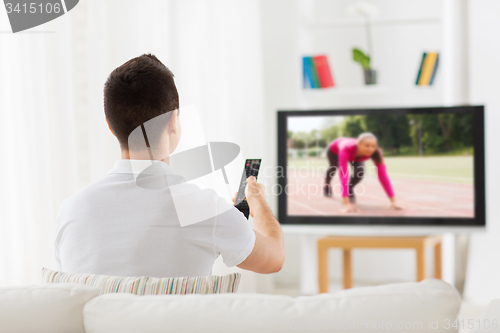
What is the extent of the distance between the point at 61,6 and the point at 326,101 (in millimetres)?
1819

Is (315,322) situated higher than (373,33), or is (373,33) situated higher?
(373,33)

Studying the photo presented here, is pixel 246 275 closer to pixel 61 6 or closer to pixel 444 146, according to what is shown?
pixel 444 146

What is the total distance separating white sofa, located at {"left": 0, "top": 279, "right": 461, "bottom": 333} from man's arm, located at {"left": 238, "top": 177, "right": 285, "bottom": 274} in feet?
1.12

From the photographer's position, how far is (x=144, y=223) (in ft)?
2.98

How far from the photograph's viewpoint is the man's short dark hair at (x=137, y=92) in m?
1.04

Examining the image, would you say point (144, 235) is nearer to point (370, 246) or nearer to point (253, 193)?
point (253, 193)

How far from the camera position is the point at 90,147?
1956mm

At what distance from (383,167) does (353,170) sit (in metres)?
0.17

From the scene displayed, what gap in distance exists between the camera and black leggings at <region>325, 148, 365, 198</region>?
2.50 m

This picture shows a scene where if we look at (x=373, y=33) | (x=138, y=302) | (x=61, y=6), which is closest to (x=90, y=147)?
(x=61, y=6)

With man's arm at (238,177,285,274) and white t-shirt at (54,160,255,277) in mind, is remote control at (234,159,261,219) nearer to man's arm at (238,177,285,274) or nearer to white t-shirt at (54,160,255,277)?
man's arm at (238,177,285,274)

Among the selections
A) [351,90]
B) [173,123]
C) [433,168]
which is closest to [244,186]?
[173,123]

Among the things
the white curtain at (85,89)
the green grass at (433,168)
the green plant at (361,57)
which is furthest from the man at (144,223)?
the green plant at (361,57)

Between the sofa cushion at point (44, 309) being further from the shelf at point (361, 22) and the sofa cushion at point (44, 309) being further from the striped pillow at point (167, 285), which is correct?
the shelf at point (361, 22)
